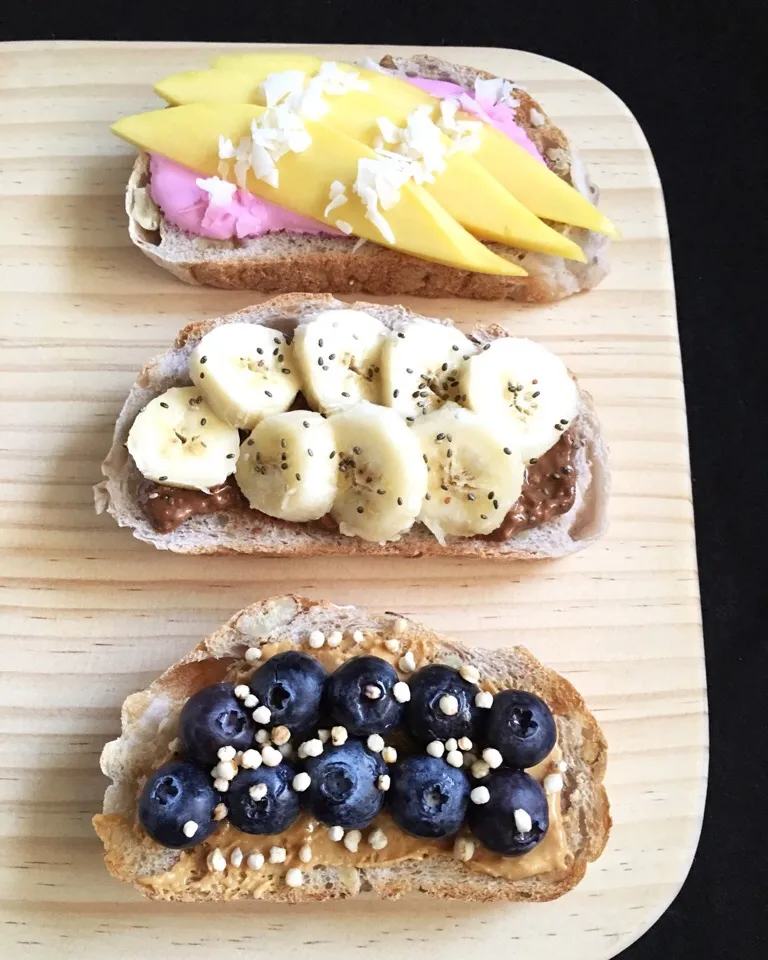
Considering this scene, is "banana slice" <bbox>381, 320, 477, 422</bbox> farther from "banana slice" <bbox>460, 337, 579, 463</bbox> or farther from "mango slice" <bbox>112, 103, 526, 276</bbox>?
"mango slice" <bbox>112, 103, 526, 276</bbox>

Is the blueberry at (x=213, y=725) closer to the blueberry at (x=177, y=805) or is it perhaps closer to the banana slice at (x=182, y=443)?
the blueberry at (x=177, y=805)

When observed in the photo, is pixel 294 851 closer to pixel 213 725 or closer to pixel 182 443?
pixel 213 725

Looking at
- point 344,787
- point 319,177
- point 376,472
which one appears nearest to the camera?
point 344,787

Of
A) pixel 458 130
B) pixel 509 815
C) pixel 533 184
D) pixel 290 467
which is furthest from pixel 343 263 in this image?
pixel 509 815

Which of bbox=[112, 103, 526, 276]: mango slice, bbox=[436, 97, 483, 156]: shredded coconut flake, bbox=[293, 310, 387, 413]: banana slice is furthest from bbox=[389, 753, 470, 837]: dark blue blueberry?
bbox=[436, 97, 483, 156]: shredded coconut flake

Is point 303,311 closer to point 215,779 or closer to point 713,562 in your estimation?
point 215,779

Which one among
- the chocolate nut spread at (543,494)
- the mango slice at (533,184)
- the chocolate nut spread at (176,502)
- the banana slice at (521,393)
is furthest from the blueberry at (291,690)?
the mango slice at (533,184)
